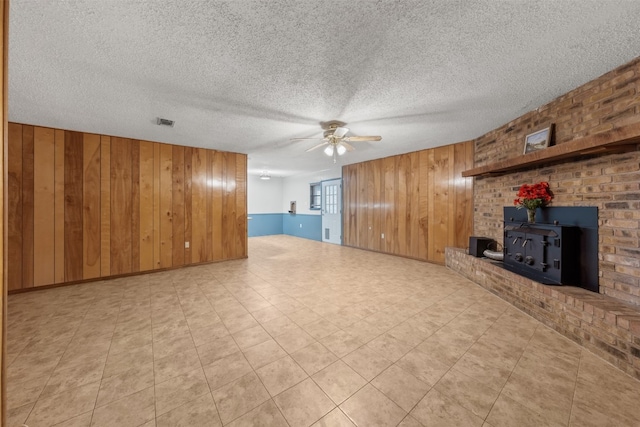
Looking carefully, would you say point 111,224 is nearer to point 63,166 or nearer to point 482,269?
point 63,166

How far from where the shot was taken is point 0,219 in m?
0.83

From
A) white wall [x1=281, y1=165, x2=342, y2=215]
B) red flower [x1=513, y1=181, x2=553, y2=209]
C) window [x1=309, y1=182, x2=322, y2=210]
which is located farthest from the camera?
window [x1=309, y1=182, x2=322, y2=210]

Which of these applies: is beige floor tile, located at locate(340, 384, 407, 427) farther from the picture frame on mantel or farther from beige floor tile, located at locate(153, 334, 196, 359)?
the picture frame on mantel

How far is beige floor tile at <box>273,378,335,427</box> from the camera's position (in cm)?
133

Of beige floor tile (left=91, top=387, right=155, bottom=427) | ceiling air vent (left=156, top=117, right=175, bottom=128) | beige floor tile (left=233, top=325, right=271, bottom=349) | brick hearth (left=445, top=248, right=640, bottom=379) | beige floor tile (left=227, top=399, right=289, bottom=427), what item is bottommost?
beige floor tile (left=227, top=399, right=289, bottom=427)

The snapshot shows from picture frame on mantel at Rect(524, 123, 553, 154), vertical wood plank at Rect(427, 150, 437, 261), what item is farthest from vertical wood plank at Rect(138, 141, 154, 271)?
picture frame on mantel at Rect(524, 123, 553, 154)

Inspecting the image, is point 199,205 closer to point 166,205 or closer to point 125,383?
point 166,205

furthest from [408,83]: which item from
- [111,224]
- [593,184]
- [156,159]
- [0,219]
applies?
[111,224]

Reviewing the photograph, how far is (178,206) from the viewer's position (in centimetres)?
455

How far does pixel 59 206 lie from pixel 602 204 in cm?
687

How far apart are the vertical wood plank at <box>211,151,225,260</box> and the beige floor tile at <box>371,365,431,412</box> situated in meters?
4.30

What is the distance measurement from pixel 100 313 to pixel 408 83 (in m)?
4.18

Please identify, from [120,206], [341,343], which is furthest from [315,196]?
[341,343]

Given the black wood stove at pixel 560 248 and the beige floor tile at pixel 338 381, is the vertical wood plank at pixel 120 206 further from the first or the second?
the black wood stove at pixel 560 248
